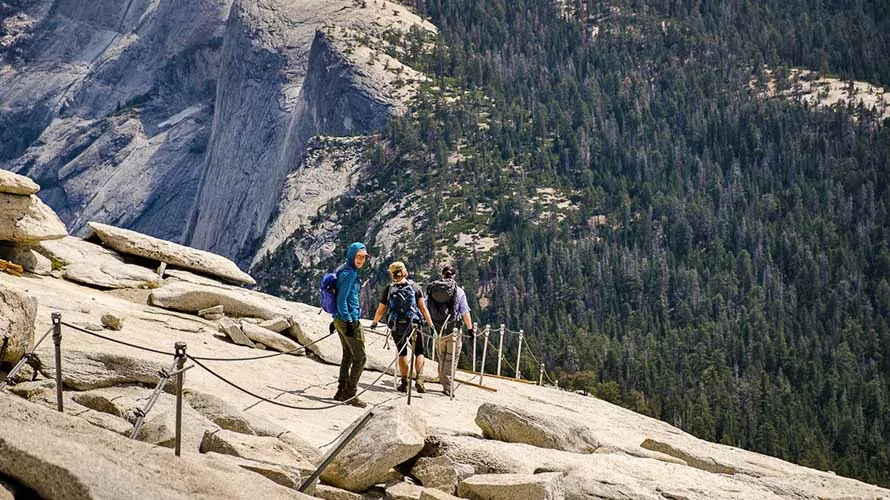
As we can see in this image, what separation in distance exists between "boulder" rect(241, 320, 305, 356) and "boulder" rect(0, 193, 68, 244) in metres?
4.68

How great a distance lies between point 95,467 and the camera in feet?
39.2

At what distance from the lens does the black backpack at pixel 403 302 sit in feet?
77.7

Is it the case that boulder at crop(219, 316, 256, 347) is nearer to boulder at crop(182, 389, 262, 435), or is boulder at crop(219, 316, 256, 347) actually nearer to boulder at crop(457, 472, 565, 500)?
boulder at crop(182, 389, 262, 435)

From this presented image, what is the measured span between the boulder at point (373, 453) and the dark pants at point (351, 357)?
512 centimetres

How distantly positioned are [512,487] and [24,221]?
16113 mm

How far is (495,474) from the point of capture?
16.9m

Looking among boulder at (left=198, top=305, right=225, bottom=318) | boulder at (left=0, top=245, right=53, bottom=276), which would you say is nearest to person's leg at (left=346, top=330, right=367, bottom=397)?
boulder at (left=198, top=305, right=225, bottom=318)

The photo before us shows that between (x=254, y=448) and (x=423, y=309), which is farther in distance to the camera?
(x=423, y=309)

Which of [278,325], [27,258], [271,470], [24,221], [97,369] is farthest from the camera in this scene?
[27,258]

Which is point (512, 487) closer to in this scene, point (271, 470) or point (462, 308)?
point (271, 470)

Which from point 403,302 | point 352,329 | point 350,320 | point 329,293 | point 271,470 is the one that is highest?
point 329,293

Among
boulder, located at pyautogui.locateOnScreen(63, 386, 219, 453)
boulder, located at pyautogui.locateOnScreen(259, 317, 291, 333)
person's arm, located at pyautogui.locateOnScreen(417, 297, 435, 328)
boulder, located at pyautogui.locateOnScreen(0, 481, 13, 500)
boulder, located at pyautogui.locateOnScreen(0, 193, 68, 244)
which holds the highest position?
boulder, located at pyautogui.locateOnScreen(0, 193, 68, 244)

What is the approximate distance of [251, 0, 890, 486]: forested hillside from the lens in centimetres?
13388

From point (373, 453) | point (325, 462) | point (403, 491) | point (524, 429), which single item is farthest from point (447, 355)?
point (325, 462)
